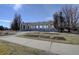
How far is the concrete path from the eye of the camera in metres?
2.72

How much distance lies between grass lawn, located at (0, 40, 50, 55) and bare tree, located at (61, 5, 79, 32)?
455mm

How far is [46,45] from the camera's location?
9.06ft

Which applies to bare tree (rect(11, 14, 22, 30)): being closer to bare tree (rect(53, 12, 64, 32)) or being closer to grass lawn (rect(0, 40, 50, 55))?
grass lawn (rect(0, 40, 50, 55))

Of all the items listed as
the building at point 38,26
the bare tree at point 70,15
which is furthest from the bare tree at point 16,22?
the bare tree at point 70,15

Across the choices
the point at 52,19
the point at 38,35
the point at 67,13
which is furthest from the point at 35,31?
the point at 67,13

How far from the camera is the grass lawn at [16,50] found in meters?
2.75

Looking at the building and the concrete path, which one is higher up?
the building

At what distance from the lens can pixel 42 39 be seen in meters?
2.80

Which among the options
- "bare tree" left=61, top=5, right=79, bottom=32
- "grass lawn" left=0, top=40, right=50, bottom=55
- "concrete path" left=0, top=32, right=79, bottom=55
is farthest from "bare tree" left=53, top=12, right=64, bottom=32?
"grass lawn" left=0, top=40, right=50, bottom=55

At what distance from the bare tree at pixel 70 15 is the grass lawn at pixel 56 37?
101 millimetres

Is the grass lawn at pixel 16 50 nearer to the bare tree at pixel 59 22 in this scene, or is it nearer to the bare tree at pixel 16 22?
the bare tree at pixel 16 22

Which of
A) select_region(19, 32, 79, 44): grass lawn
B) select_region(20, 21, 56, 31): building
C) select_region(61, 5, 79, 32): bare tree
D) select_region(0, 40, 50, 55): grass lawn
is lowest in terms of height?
select_region(0, 40, 50, 55): grass lawn
